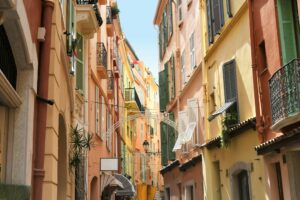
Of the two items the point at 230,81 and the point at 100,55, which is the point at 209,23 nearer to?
the point at 230,81

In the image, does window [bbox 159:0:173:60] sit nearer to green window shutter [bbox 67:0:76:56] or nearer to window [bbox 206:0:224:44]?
window [bbox 206:0:224:44]

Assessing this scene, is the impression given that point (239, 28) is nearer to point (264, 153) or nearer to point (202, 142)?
point (264, 153)

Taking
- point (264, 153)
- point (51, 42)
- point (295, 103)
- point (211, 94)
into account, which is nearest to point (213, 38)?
point (211, 94)

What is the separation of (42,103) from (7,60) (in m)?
1.13

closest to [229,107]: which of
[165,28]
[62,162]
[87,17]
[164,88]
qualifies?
[87,17]

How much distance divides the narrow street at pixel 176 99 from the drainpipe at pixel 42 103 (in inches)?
0.6

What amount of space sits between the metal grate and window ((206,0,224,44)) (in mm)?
9668

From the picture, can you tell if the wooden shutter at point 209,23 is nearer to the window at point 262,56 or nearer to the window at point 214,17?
the window at point 214,17

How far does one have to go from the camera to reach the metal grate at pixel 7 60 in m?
6.34

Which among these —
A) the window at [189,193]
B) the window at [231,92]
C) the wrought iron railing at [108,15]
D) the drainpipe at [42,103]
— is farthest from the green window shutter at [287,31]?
the wrought iron railing at [108,15]

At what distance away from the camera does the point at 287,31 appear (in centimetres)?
1040

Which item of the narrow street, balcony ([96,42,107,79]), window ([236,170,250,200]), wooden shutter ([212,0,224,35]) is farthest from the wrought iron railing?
window ([236,170,250,200])

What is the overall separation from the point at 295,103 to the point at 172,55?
1601 cm

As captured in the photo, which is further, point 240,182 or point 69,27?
point 240,182
